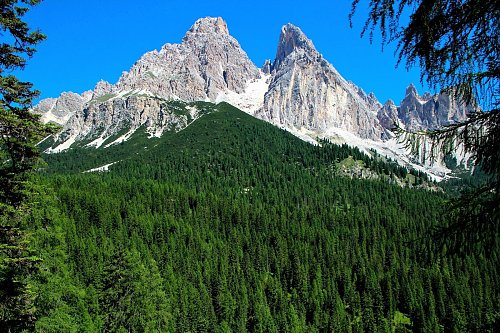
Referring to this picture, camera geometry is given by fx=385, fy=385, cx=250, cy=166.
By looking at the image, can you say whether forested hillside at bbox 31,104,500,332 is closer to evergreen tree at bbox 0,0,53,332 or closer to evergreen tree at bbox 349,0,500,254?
evergreen tree at bbox 0,0,53,332

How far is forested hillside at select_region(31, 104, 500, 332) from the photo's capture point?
37.9 meters

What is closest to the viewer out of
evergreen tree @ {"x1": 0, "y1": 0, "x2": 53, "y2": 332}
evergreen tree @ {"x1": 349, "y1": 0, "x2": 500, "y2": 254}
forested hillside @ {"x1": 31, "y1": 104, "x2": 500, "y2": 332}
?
evergreen tree @ {"x1": 349, "y1": 0, "x2": 500, "y2": 254}

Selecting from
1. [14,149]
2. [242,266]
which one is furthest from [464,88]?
[242,266]

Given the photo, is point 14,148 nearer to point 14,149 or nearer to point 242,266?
point 14,149

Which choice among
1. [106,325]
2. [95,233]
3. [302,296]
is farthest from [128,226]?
[106,325]

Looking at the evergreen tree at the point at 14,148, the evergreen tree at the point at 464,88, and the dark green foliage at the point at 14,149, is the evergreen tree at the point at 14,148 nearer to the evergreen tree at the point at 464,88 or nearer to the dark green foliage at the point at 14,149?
the dark green foliage at the point at 14,149

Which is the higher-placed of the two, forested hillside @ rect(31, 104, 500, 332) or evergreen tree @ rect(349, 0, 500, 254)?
evergreen tree @ rect(349, 0, 500, 254)

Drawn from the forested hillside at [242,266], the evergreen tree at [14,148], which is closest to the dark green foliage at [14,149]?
the evergreen tree at [14,148]

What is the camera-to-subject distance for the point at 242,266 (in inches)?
4126

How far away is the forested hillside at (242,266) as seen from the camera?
3788 centimetres

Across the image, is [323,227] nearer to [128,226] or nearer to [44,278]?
[128,226]

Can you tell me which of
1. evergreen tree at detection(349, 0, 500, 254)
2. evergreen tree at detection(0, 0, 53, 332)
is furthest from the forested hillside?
evergreen tree at detection(349, 0, 500, 254)

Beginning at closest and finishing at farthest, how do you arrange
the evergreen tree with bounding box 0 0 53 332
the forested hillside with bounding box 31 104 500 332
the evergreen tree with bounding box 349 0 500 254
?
the evergreen tree with bounding box 349 0 500 254 → the evergreen tree with bounding box 0 0 53 332 → the forested hillside with bounding box 31 104 500 332

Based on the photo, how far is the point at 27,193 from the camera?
13703 millimetres
